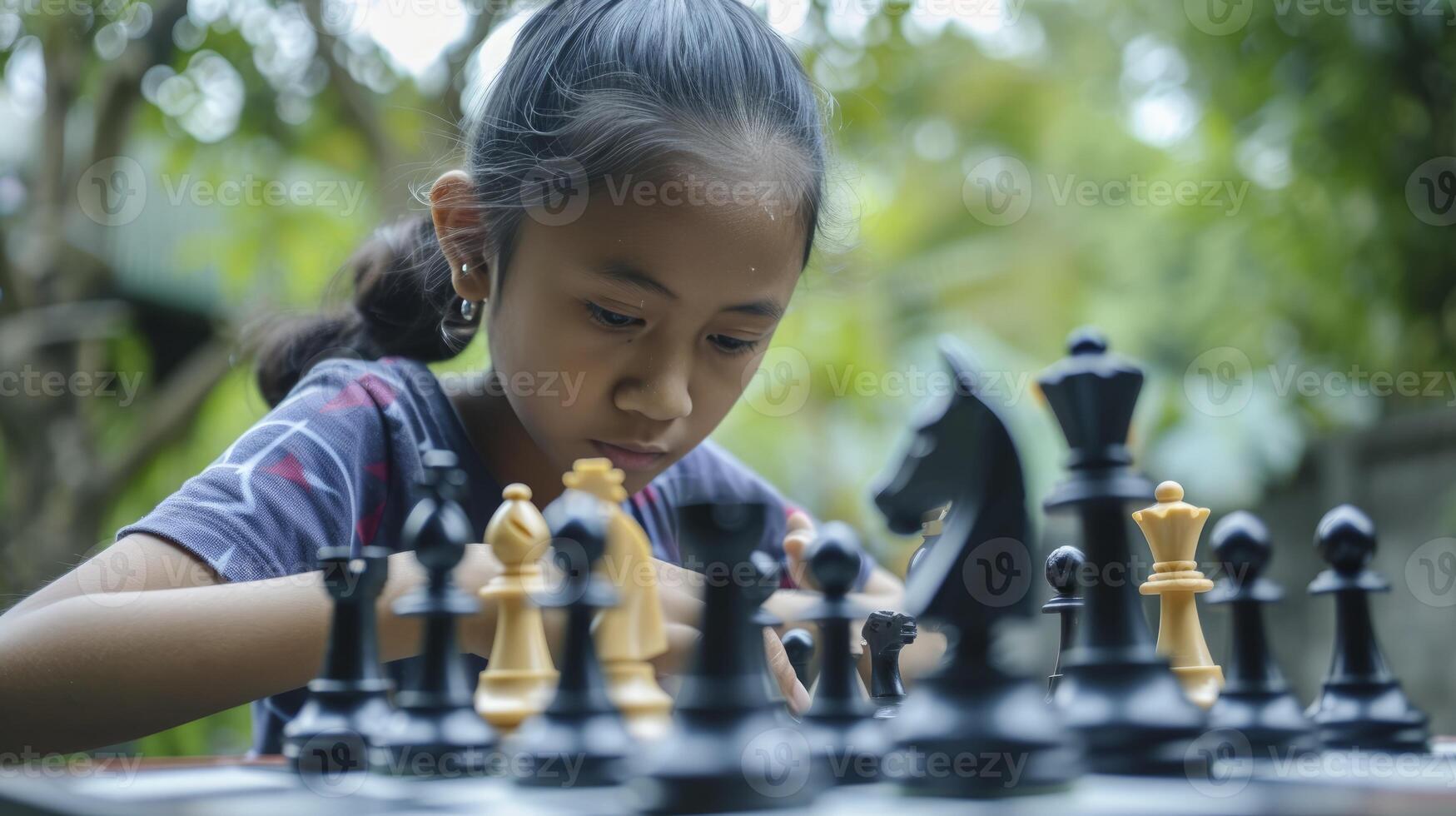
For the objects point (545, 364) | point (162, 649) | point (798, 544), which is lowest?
point (162, 649)

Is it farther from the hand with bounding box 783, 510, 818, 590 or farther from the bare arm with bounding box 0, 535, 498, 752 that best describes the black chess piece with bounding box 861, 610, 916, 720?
the bare arm with bounding box 0, 535, 498, 752

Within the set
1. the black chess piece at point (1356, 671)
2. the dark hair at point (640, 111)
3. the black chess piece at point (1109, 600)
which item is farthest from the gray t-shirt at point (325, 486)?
the black chess piece at point (1356, 671)

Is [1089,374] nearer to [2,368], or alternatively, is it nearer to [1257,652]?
[1257,652]

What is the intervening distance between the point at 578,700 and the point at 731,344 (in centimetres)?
97

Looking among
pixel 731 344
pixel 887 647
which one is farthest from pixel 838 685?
pixel 731 344

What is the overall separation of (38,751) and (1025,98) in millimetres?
15672

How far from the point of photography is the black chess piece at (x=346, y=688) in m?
0.96

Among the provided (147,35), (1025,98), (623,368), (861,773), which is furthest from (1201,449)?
(861,773)

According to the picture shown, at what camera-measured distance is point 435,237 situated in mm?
2170

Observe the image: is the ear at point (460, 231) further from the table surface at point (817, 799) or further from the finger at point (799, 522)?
the table surface at point (817, 799)

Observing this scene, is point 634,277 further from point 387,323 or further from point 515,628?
point 387,323

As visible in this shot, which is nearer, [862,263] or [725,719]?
[725,719]

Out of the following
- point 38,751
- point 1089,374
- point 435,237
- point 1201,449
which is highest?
point 1201,449

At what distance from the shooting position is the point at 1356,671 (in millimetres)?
1097
